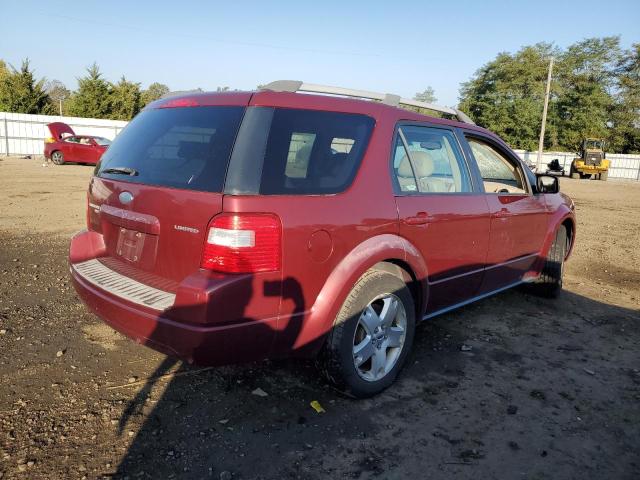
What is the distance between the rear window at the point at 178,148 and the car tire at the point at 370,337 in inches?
41.4

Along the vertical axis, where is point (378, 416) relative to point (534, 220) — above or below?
below

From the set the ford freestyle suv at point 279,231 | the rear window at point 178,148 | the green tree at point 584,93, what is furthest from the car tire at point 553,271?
the green tree at point 584,93

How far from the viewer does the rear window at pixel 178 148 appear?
248 cm

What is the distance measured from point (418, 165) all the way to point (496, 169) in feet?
5.67

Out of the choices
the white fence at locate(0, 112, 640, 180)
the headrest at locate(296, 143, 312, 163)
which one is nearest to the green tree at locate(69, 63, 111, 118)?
the white fence at locate(0, 112, 640, 180)

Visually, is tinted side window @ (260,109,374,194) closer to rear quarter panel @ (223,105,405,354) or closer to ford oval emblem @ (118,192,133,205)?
rear quarter panel @ (223,105,405,354)

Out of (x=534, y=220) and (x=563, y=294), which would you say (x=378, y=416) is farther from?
(x=563, y=294)

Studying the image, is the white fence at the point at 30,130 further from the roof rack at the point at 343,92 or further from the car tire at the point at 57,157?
the roof rack at the point at 343,92

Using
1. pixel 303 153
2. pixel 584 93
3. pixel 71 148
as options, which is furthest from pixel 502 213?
pixel 584 93

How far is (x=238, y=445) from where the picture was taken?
2.51m

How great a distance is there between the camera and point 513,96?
52500 millimetres

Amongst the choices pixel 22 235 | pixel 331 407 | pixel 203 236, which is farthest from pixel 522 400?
pixel 22 235

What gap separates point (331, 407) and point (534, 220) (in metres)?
2.81

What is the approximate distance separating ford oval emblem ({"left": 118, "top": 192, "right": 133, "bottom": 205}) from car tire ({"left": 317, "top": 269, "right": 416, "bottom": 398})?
4.42ft
